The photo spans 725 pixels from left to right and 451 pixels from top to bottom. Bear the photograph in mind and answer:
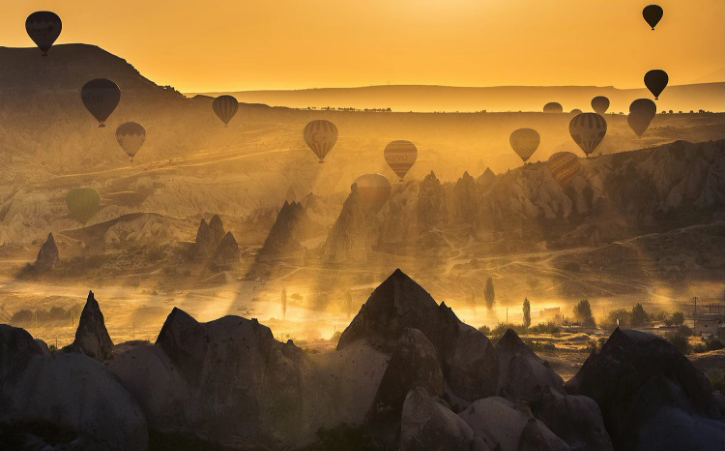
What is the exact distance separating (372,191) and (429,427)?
109m

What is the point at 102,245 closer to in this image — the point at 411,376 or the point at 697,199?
the point at 697,199

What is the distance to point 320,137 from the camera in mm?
175625

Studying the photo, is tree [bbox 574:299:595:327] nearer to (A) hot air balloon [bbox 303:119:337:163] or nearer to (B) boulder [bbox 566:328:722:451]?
(B) boulder [bbox 566:328:722:451]

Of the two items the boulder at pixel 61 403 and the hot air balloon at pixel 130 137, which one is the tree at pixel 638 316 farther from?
the hot air balloon at pixel 130 137

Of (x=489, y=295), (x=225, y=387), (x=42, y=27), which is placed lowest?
(x=225, y=387)

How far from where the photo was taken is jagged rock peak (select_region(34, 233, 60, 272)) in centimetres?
12169

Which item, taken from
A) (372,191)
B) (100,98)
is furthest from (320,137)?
(372,191)

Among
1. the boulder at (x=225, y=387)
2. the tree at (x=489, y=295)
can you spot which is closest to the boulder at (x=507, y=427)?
the boulder at (x=225, y=387)

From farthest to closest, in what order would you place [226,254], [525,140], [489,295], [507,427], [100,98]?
[525,140]
[100,98]
[226,254]
[489,295]
[507,427]

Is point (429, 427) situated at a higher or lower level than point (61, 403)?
lower

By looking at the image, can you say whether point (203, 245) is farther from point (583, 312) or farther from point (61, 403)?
point (61, 403)

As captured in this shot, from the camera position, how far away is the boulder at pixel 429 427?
2694 cm

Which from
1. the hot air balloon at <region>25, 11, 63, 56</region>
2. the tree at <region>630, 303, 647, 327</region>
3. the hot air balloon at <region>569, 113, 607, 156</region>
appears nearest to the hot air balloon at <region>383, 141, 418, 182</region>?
the hot air balloon at <region>569, 113, 607, 156</region>

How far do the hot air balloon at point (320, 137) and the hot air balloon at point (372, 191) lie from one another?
3752cm
